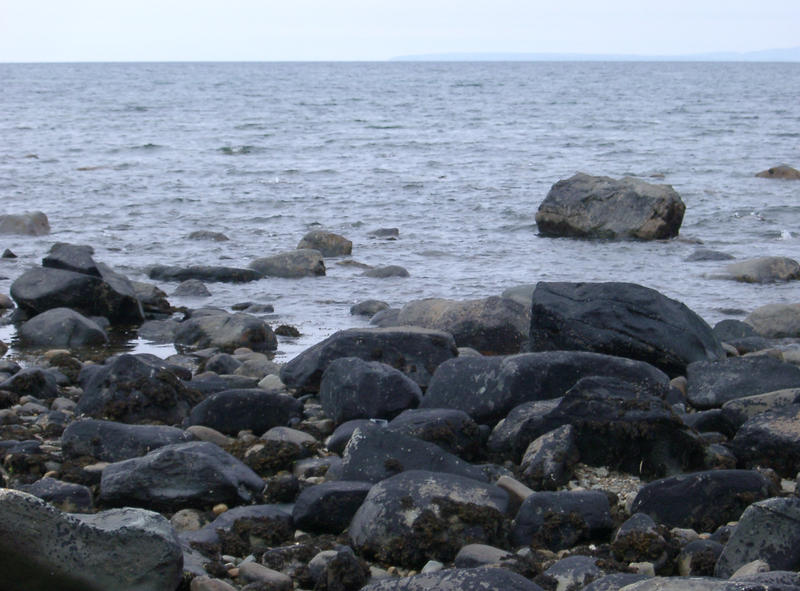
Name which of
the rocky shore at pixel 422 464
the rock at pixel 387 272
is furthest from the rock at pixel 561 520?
the rock at pixel 387 272

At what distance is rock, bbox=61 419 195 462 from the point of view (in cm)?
621

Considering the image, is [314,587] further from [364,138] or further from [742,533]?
[364,138]

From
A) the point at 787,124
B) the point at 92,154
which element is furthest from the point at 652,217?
the point at 787,124

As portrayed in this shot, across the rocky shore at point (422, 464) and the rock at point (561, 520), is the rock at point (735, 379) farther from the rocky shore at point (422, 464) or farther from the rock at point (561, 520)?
the rock at point (561, 520)

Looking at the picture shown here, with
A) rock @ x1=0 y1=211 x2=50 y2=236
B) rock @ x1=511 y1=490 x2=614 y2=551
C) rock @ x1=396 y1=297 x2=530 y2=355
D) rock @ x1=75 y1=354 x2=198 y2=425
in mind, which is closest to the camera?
rock @ x1=511 y1=490 x2=614 y2=551

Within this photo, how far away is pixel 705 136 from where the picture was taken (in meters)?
37.1

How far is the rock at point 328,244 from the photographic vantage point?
15.7 metres

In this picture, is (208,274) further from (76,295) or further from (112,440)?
(112,440)

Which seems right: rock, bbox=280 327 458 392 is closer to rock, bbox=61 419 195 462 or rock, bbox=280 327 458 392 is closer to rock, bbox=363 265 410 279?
rock, bbox=61 419 195 462

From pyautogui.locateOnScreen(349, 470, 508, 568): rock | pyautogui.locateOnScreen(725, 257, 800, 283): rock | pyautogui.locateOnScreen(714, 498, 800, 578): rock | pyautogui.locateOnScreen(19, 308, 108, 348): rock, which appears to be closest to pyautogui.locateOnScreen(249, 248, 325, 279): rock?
pyautogui.locateOnScreen(19, 308, 108, 348): rock

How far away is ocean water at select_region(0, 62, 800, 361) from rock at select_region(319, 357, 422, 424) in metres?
2.81

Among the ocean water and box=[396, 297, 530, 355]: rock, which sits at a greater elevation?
box=[396, 297, 530, 355]: rock

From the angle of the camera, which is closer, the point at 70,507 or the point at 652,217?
the point at 70,507

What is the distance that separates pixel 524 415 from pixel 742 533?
2.19 meters
